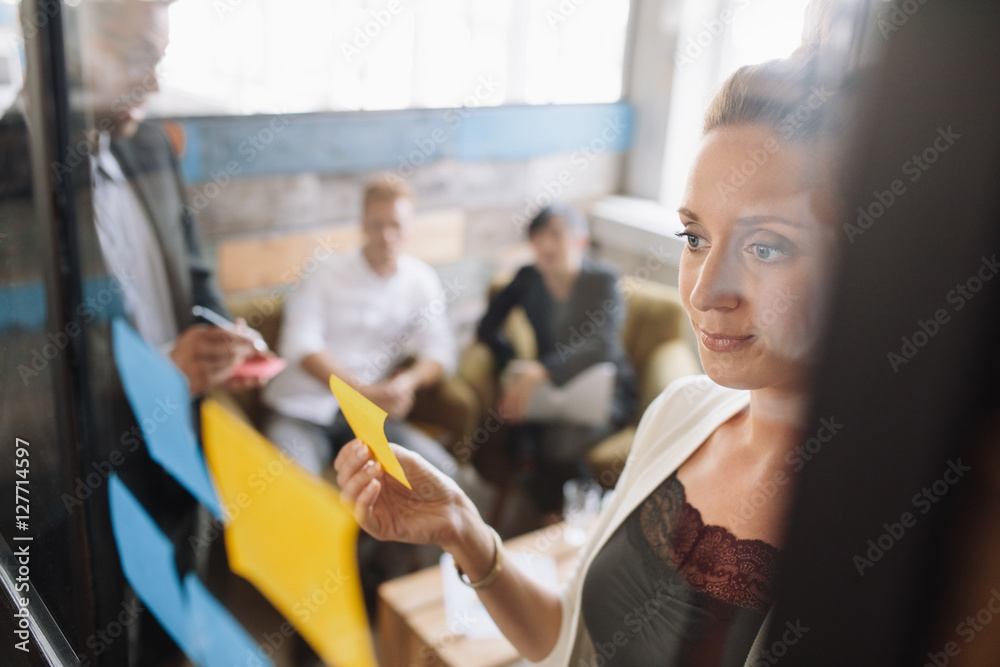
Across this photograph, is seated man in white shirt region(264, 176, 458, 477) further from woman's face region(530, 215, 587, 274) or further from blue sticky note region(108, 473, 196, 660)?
blue sticky note region(108, 473, 196, 660)

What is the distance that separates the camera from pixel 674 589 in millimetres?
520

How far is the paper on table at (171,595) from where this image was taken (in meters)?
0.89

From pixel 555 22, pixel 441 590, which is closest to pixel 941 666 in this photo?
pixel 441 590

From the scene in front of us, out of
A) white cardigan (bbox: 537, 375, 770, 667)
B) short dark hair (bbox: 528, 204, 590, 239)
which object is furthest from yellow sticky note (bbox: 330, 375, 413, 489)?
short dark hair (bbox: 528, 204, 590, 239)

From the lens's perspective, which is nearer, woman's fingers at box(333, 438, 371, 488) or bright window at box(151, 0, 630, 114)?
woman's fingers at box(333, 438, 371, 488)

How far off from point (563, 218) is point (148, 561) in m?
1.31

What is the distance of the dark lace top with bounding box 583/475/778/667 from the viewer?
462 millimetres

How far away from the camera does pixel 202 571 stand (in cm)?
141

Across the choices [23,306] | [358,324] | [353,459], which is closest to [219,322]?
[23,306]

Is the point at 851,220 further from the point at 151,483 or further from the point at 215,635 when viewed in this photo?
the point at 215,635

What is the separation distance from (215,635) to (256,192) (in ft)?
4.44

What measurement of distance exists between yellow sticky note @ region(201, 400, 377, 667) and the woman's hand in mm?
936

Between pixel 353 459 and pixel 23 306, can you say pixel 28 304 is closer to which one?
pixel 23 306

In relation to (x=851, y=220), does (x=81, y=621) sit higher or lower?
lower
